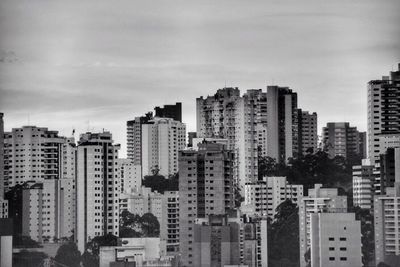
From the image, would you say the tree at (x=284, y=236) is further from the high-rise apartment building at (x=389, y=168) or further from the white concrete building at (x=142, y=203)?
the white concrete building at (x=142, y=203)

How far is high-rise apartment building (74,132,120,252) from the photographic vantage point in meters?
13.9

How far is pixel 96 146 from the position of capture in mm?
14508

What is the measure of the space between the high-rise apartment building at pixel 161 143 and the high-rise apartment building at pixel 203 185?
1.25m

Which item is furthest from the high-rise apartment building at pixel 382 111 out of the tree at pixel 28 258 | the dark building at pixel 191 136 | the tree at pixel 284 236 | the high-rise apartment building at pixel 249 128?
the tree at pixel 28 258

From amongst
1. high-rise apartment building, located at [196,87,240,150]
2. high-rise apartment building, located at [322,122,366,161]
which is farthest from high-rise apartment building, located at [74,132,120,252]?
high-rise apartment building, located at [322,122,366,161]

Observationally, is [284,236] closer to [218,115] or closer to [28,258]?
[28,258]

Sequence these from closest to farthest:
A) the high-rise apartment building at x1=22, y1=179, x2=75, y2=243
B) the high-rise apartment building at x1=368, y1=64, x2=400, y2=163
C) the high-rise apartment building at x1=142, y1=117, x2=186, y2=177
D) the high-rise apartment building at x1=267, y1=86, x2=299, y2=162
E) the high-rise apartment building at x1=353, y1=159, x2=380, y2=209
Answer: the high-rise apartment building at x1=353, y1=159, x2=380, y2=209 → the high-rise apartment building at x1=22, y1=179, x2=75, y2=243 → the high-rise apartment building at x1=368, y1=64, x2=400, y2=163 → the high-rise apartment building at x1=142, y1=117, x2=186, y2=177 → the high-rise apartment building at x1=267, y1=86, x2=299, y2=162

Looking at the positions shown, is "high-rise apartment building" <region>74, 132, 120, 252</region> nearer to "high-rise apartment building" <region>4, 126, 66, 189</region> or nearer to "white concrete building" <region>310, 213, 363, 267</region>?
"high-rise apartment building" <region>4, 126, 66, 189</region>

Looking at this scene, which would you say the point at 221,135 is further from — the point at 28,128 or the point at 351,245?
the point at 351,245

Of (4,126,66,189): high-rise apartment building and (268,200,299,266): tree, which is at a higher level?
(4,126,66,189): high-rise apartment building

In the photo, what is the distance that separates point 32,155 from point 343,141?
310 centimetres

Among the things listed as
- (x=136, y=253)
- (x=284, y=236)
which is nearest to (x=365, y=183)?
(x=284, y=236)

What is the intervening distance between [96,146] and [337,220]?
336cm

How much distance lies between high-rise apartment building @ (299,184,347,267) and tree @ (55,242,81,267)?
187 centimetres
